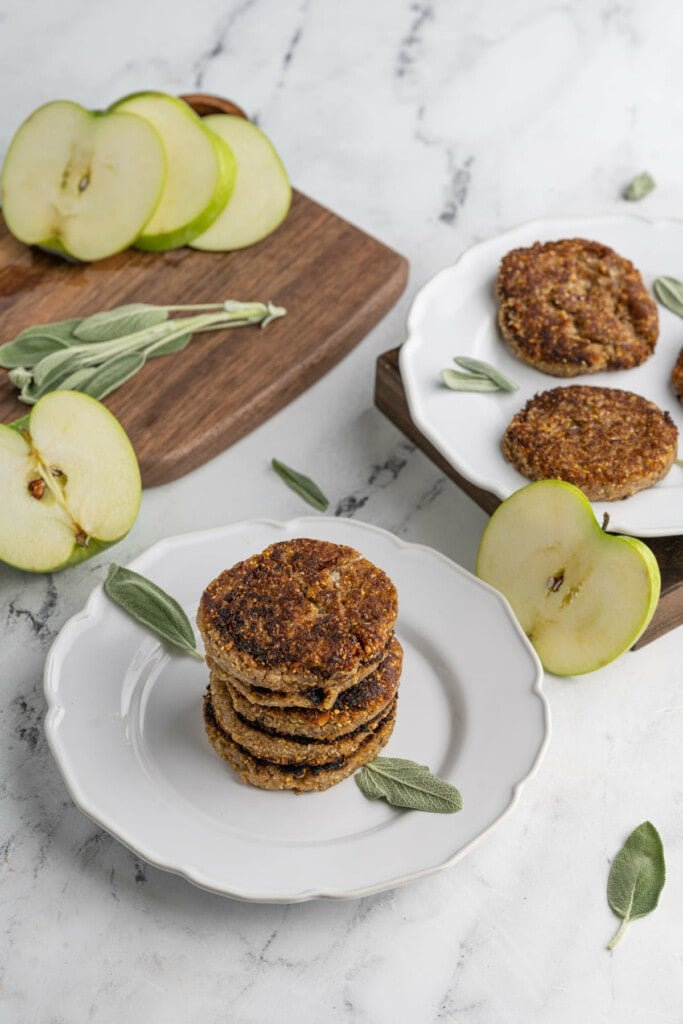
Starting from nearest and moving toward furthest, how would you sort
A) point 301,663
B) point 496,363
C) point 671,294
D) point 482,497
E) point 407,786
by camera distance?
point 301,663
point 407,786
point 482,497
point 496,363
point 671,294

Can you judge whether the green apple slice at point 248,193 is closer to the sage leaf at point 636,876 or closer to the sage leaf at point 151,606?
the sage leaf at point 151,606

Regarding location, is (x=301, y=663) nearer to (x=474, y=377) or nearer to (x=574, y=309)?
(x=474, y=377)

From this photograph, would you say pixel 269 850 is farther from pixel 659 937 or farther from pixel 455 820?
pixel 659 937

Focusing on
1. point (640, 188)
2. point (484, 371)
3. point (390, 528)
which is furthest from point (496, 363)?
point (640, 188)

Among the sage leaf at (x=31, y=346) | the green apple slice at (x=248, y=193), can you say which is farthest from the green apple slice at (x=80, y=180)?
the sage leaf at (x=31, y=346)

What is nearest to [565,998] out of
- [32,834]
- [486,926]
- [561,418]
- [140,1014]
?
[486,926]
